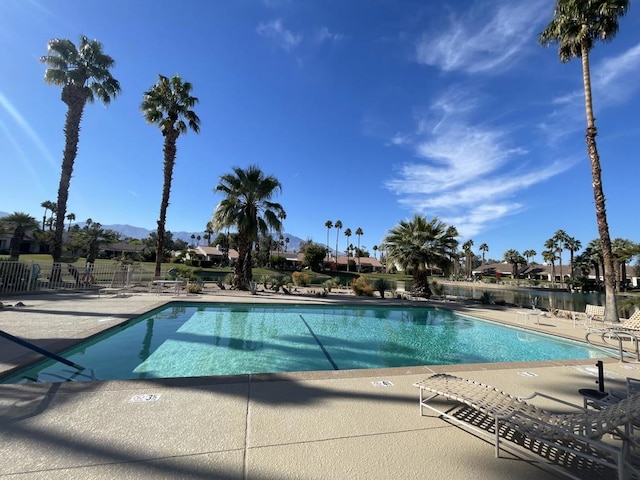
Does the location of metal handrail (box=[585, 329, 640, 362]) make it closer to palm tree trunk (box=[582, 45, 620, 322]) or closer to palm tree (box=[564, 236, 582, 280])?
palm tree trunk (box=[582, 45, 620, 322])

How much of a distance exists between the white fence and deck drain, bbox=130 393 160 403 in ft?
42.4

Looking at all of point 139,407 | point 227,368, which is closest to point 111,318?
point 227,368

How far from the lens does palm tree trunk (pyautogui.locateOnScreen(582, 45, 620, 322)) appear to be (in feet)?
38.9

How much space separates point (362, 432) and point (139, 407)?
253 cm

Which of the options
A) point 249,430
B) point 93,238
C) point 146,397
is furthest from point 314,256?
point 249,430

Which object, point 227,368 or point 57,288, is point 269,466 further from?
point 57,288

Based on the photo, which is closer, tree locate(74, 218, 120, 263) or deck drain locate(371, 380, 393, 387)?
deck drain locate(371, 380, 393, 387)

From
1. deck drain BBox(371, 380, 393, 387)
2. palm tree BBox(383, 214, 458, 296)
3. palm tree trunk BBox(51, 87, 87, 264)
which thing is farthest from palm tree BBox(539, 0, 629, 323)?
palm tree trunk BBox(51, 87, 87, 264)

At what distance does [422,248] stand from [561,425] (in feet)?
54.9

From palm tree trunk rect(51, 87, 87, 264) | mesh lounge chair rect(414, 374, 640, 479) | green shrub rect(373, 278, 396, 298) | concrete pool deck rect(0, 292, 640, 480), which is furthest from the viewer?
green shrub rect(373, 278, 396, 298)

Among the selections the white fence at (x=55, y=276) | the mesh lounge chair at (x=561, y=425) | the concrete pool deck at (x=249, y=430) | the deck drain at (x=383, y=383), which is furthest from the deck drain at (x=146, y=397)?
the white fence at (x=55, y=276)

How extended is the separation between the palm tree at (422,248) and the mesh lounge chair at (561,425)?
1582 cm

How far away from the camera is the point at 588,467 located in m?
2.63

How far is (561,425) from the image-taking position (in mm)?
2678
